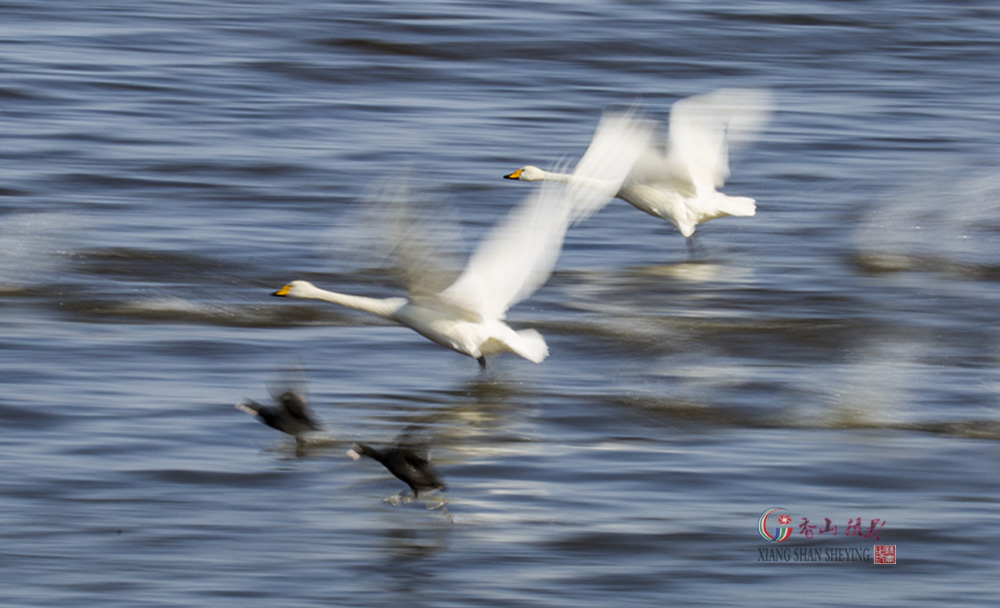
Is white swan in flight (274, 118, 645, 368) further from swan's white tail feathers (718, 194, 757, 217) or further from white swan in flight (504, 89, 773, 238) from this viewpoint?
swan's white tail feathers (718, 194, 757, 217)

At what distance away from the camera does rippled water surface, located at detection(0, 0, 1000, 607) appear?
6.07 m

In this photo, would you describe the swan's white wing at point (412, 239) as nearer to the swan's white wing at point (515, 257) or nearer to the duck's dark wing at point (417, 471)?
the swan's white wing at point (515, 257)

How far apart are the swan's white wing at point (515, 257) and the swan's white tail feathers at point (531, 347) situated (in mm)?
205

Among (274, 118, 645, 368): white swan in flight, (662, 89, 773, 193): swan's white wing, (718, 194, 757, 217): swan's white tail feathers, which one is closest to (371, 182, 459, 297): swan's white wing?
(274, 118, 645, 368): white swan in flight

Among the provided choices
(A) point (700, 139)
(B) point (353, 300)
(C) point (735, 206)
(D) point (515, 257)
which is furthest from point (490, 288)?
(C) point (735, 206)

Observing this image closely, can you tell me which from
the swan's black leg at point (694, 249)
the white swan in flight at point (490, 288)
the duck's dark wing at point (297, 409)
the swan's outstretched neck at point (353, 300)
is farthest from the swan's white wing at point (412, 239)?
the swan's black leg at point (694, 249)

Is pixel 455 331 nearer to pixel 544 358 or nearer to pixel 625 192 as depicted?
pixel 544 358

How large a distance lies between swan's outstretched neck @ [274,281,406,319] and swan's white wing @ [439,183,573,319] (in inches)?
11.4

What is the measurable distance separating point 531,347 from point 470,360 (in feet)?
2.17

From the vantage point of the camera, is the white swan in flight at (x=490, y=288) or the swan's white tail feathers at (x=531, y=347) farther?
the swan's white tail feathers at (x=531, y=347)

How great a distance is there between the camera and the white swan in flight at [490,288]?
8227 mm

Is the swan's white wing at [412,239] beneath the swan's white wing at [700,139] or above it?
beneath

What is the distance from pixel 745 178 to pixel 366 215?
6.73 metres

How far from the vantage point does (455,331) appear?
27.8ft
